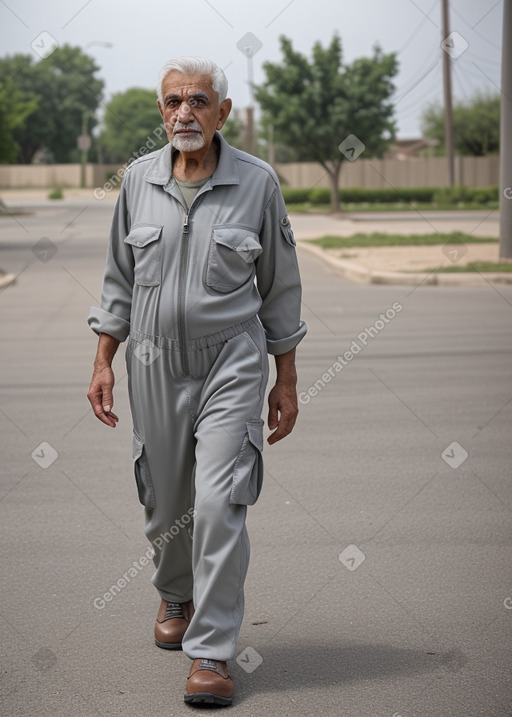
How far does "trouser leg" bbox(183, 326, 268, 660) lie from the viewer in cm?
377

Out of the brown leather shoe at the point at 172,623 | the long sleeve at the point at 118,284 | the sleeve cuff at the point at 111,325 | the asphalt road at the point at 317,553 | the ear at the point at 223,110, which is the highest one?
the ear at the point at 223,110

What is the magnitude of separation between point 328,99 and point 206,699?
5060 centimetres

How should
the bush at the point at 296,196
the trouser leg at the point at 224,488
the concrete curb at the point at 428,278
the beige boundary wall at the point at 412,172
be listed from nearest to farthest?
1. the trouser leg at the point at 224,488
2. the concrete curb at the point at 428,278
3. the bush at the point at 296,196
4. the beige boundary wall at the point at 412,172

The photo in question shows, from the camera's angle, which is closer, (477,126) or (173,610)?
(173,610)

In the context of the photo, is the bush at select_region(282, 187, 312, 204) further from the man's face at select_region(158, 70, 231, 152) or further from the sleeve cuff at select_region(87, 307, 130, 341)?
the man's face at select_region(158, 70, 231, 152)

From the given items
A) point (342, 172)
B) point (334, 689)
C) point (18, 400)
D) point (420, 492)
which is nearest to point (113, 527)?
point (420, 492)

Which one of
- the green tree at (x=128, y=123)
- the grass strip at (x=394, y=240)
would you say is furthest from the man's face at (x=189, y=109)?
the green tree at (x=128, y=123)

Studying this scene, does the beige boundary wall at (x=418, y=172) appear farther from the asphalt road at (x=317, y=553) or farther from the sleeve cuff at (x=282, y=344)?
the sleeve cuff at (x=282, y=344)

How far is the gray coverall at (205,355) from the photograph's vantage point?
379 cm

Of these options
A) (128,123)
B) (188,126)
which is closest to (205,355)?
(188,126)

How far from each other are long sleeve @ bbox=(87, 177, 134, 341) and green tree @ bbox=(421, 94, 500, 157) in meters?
68.9

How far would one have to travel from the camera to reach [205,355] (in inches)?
155

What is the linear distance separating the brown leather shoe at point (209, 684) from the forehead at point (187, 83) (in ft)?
6.06

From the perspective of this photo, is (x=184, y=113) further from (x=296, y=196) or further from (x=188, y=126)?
(x=296, y=196)
